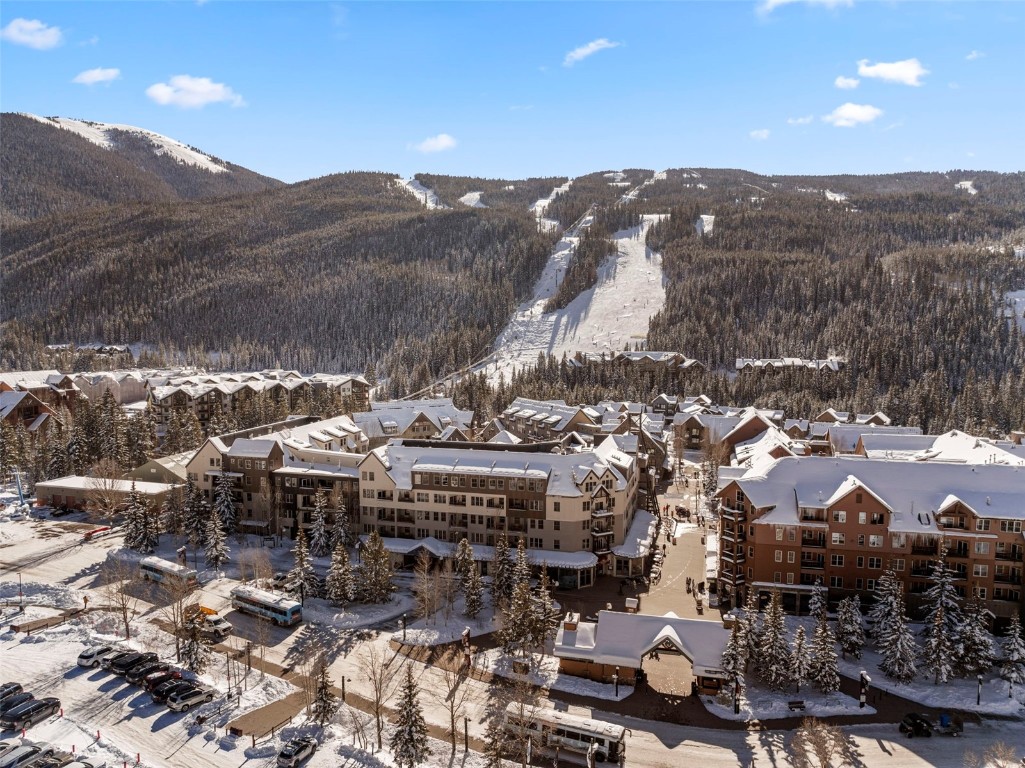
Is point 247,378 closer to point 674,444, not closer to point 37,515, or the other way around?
point 37,515

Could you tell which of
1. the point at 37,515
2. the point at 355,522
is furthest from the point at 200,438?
the point at 355,522

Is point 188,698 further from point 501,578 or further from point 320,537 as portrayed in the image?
point 320,537

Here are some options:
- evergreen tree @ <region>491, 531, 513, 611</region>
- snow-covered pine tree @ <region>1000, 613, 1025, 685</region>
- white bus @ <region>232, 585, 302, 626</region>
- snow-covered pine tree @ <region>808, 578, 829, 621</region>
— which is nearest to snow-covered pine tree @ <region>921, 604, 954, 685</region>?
snow-covered pine tree @ <region>1000, 613, 1025, 685</region>

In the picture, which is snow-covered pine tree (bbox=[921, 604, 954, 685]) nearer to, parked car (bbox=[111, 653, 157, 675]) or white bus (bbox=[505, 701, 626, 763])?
white bus (bbox=[505, 701, 626, 763])

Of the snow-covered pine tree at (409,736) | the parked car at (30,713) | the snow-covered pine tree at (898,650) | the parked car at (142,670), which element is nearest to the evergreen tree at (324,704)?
the snow-covered pine tree at (409,736)

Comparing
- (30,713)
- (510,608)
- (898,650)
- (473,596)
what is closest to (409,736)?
(510,608)
